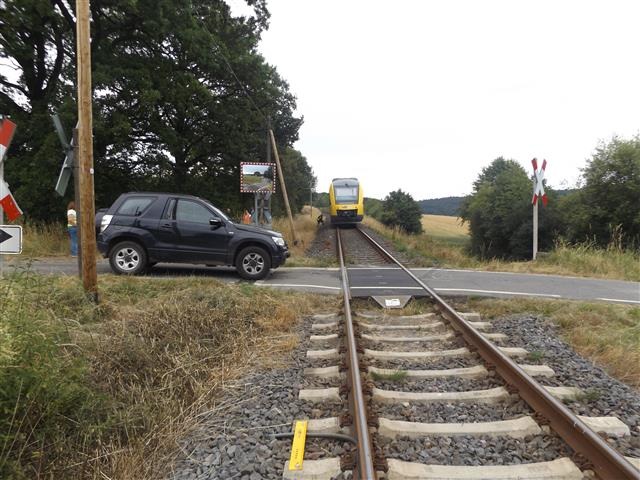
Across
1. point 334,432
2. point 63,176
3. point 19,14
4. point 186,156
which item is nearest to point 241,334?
point 334,432

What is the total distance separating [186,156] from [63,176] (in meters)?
17.5

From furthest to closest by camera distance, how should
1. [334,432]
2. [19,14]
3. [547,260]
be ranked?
1. [19,14]
2. [547,260]
3. [334,432]

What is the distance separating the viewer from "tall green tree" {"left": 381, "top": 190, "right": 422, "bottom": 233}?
59.2 meters

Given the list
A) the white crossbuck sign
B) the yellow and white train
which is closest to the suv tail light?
the white crossbuck sign

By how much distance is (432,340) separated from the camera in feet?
18.6

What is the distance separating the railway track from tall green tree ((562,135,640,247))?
22.1 meters

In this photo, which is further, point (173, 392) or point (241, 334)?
point (241, 334)

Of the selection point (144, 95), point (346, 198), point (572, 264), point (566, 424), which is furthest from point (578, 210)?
point (566, 424)

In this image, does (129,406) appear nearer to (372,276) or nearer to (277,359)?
(277,359)

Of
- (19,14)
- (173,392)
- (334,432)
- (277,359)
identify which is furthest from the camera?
(19,14)

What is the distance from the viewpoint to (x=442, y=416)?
3631mm

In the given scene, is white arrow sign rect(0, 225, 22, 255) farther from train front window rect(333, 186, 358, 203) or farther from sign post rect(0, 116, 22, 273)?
train front window rect(333, 186, 358, 203)

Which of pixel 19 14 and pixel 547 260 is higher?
pixel 19 14

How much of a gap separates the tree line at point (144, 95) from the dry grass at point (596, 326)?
14666 millimetres
